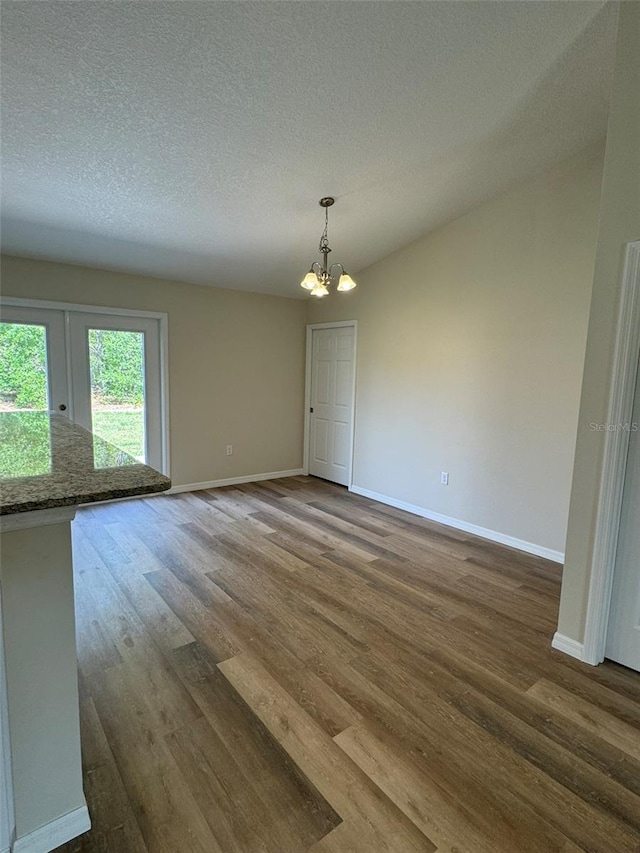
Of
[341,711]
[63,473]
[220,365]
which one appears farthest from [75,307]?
[341,711]

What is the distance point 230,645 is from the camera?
83.6 inches

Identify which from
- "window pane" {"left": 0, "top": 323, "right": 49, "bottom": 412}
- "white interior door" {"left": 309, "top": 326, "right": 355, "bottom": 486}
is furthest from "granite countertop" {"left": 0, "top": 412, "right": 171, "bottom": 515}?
"white interior door" {"left": 309, "top": 326, "right": 355, "bottom": 486}

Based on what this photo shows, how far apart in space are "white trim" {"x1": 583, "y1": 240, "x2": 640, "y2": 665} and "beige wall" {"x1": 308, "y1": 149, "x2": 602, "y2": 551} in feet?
3.68

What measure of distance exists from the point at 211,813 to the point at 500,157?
380 centimetres

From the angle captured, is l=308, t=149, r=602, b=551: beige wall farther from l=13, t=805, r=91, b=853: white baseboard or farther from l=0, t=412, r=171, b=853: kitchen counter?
l=13, t=805, r=91, b=853: white baseboard

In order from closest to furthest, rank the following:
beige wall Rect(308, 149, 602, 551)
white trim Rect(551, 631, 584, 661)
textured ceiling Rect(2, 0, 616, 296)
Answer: textured ceiling Rect(2, 0, 616, 296), white trim Rect(551, 631, 584, 661), beige wall Rect(308, 149, 602, 551)

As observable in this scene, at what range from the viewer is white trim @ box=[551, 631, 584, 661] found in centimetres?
210

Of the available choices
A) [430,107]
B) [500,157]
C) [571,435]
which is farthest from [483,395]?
[430,107]

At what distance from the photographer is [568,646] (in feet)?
7.02

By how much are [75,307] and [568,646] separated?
15.0 feet

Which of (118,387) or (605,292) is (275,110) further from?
(118,387)

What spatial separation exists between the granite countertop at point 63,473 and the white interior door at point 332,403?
143 inches

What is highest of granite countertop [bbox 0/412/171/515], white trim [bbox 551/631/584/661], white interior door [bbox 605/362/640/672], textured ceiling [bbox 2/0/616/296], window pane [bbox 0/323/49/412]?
textured ceiling [bbox 2/0/616/296]

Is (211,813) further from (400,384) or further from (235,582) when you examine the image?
(400,384)
